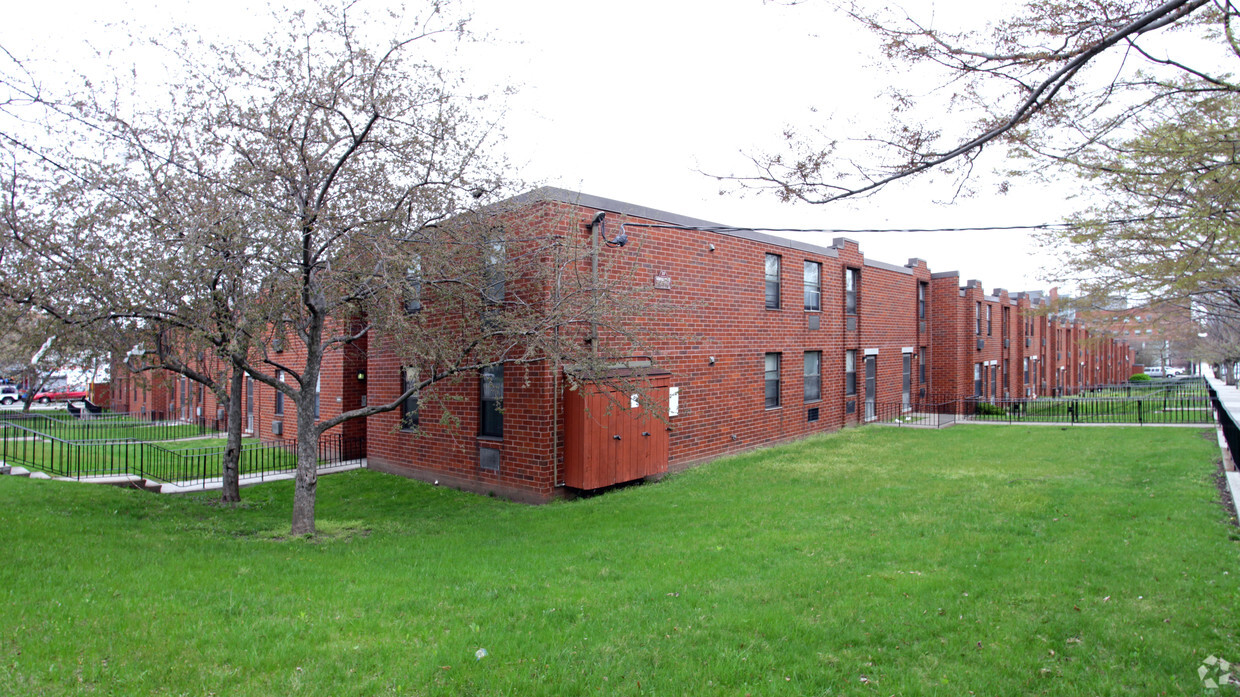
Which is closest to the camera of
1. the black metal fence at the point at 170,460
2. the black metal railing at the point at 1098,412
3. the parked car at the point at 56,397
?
the black metal fence at the point at 170,460

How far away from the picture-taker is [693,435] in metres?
14.2

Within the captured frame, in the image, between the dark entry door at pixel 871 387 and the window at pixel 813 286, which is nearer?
the window at pixel 813 286

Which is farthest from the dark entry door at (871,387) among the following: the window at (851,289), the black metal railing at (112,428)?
the black metal railing at (112,428)

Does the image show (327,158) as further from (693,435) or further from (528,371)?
(693,435)

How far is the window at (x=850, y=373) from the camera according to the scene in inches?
810

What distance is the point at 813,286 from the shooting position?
18.8m

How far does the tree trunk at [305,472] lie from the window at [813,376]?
12992 millimetres

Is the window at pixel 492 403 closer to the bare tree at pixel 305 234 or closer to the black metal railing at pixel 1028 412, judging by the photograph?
the bare tree at pixel 305 234

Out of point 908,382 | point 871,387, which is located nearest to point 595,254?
point 871,387

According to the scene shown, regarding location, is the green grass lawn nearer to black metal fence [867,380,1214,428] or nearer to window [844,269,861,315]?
window [844,269,861,315]

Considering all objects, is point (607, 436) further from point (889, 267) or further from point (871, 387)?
point (889, 267)

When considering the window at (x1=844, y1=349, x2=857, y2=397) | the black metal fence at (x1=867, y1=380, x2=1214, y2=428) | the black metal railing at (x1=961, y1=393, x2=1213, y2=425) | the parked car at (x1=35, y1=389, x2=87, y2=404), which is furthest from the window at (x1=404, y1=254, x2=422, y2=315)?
the parked car at (x1=35, y1=389, x2=87, y2=404)

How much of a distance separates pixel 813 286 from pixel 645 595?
14281mm

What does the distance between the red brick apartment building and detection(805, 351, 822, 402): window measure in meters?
0.04
